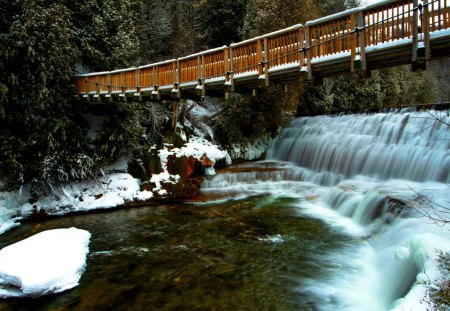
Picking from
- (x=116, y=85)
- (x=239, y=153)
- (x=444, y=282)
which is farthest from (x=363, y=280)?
(x=239, y=153)

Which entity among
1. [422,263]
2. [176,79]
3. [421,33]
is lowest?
[422,263]

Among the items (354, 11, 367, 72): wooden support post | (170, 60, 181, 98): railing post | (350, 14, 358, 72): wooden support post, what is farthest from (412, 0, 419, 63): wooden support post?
(170, 60, 181, 98): railing post

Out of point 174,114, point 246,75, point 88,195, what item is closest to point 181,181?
point 88,195

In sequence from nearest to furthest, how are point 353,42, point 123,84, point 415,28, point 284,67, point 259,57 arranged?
point 415,28 < point 353,42 < point 284,67 < point 259,57 < point 123,84

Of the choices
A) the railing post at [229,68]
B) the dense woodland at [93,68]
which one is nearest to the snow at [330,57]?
the dense woodland at [93,68]

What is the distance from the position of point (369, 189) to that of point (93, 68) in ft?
47.7

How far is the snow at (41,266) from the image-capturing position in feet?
25.0

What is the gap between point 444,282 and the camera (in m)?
5.14

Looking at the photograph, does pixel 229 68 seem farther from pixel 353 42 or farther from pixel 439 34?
pixel 439 34

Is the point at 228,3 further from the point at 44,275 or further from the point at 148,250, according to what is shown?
the point at 44,275

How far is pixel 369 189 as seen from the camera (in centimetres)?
1317

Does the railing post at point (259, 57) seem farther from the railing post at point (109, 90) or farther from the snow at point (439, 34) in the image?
the railing post at point (109, 90)

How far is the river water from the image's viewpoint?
23.9 ft

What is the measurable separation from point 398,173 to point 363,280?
791 centimetres
